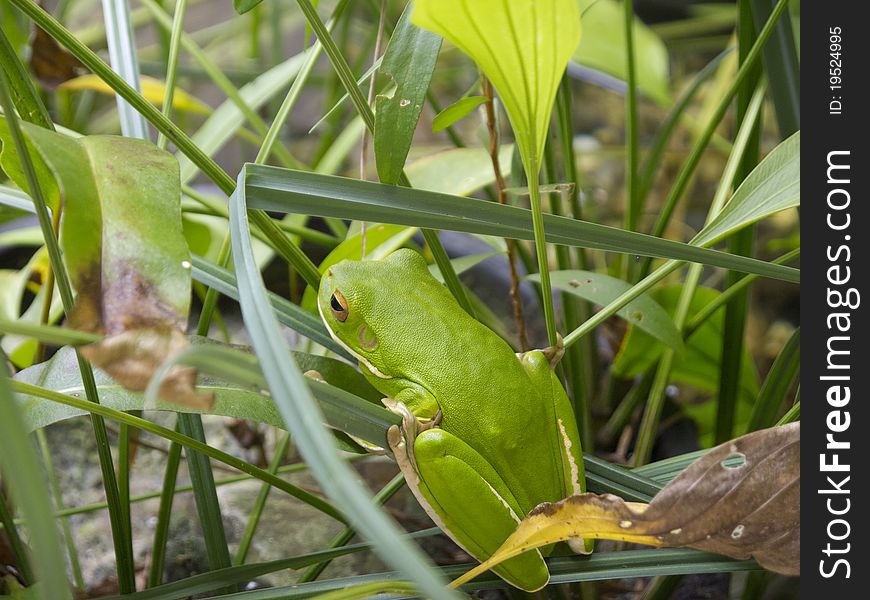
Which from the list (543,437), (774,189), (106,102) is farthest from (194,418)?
(106,102)

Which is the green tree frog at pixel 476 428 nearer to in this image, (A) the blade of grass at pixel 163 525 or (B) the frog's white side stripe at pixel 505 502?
(B) the frog's white side stripe at pixel 505 502

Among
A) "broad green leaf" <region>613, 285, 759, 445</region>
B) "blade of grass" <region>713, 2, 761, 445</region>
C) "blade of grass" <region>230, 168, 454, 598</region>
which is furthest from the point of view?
"broad green leaf" <region>613, 285, 759, 445</region>

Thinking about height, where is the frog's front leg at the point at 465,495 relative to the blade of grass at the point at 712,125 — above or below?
below

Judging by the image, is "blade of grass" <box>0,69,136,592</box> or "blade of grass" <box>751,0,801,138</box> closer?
"blade of grass" <box>0,69,136,592</box>

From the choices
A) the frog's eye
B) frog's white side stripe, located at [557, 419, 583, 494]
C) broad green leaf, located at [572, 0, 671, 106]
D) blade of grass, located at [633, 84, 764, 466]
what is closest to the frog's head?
the frog's eye

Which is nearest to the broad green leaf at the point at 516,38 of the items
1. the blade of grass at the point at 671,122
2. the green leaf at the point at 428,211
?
the green leaf at the point at 428,211

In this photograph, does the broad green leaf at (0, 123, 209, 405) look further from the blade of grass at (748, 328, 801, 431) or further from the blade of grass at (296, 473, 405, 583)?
the blade of grass at (748, 328, 801, 431)
